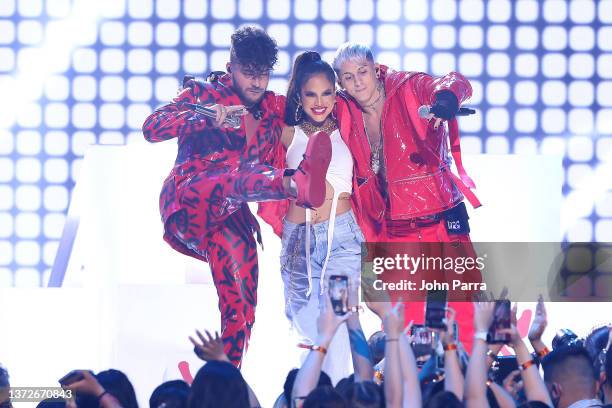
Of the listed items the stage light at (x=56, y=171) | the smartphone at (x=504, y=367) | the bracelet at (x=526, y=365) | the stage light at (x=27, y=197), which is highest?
the stage light at (x=56, y=171)

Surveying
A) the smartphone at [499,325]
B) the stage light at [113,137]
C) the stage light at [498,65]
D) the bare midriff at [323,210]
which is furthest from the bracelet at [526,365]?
the stage light at [113,137]

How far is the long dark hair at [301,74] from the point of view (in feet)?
15.1

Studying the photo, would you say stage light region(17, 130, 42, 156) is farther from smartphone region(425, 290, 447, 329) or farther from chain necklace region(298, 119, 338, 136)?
smartphone region(425, 290, 447, 329)

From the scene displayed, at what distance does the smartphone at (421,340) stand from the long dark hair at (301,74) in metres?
0.97

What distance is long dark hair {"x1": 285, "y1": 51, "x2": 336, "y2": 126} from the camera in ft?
15.1

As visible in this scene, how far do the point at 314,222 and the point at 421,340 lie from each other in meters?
0.65

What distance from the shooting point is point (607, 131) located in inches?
214

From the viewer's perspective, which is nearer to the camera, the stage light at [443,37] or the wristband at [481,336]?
the wristband at [481,336]

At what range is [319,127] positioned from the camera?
4625mm

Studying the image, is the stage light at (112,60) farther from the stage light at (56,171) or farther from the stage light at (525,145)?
the stage light at (525,145)

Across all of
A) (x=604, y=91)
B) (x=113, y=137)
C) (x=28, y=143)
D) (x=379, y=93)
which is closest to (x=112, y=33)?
(x=113, y=137)

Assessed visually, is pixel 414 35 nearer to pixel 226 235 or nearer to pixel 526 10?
pixel 526 10

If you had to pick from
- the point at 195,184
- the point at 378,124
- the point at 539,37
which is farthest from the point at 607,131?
the point at 195,184

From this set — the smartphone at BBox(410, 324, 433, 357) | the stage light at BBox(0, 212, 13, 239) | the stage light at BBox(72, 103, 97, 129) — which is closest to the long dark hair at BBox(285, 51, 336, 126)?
the smartphone at BBox(410, 324, 433, 357)
